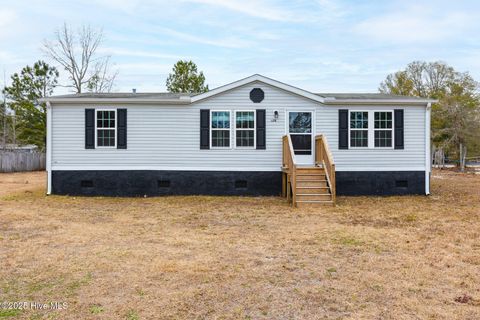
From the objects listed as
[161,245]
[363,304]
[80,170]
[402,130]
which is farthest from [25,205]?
[402,130]

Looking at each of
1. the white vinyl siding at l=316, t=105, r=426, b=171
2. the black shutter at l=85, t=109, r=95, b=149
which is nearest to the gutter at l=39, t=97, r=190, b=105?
the black shutter at l=85, t=109, r=95, b=149

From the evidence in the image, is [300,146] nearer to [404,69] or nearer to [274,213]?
[274,213]

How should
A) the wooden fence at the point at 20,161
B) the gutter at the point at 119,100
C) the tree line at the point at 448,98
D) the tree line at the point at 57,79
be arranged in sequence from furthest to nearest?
the tree line at the point at 57,79 → the tree line at the point at 448,98 → the wooden fence at the point at 20,161 → the gutter at the point at 119,100

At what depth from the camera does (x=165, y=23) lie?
63.1 feet

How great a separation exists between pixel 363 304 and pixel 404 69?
129 feet

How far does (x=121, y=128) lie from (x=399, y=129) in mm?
8684

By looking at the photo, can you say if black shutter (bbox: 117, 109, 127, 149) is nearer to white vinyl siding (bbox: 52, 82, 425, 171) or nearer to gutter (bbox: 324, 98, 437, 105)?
white vinyl siding (bbox: 52, 82, 425, 171)

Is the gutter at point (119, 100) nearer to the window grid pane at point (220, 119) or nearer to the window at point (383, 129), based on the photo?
the window grid pane at point (220, 119)

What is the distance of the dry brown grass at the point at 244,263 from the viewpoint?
3557 mm

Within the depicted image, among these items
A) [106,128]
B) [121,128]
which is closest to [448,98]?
[121,128]

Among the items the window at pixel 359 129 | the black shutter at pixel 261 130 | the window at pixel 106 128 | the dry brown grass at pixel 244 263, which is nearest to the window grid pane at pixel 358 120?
the window at pixel 359 129

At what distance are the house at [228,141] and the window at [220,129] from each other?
3 cm

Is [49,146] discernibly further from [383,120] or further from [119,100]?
[383,120]

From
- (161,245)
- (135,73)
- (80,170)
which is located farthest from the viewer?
(135,73)
